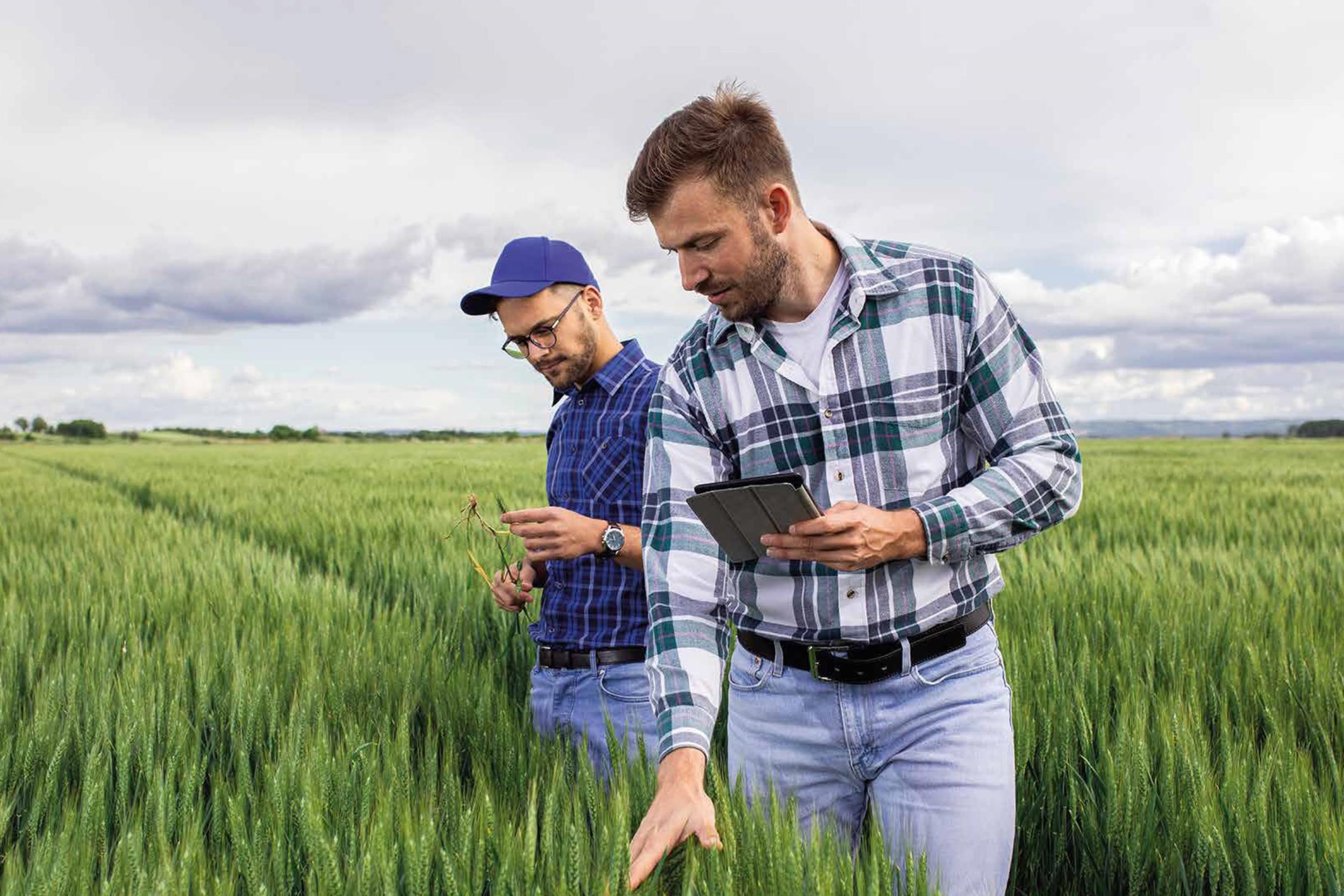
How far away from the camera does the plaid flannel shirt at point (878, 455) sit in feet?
5.41

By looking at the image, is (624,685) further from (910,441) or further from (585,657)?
(910,441)

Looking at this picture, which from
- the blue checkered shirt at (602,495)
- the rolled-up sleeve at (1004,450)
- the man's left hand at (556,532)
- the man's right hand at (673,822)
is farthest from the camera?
the blue checkered shirt at (602,495)

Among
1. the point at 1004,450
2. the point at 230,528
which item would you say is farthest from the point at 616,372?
the point at 230,528

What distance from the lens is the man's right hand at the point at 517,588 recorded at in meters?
2.47

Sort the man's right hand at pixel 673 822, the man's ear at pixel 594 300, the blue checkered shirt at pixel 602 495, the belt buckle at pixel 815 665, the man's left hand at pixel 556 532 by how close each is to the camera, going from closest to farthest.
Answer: the man's right hand at pixel 673 822, the belt buckle at pixel 815 665, the man's left hand at pixel 556 532, the blue checkered shirt at pixel 602 495, the man's ear at pixel 594 300

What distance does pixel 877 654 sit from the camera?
1672 mm

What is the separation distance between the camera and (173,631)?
3.37m

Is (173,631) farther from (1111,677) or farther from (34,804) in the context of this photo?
(1111,677)

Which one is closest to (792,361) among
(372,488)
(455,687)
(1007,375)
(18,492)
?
(1007,375)

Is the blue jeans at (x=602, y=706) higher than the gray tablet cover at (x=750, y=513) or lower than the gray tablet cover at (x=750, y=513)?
lower

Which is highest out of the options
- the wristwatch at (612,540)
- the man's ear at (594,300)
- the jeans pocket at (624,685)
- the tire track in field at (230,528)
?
the man's ear at (594,300)

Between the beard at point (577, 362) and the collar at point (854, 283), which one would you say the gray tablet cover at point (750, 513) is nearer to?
the collar at point (854, 283)

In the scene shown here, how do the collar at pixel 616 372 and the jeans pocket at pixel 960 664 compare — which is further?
the collar at pixel 616 372

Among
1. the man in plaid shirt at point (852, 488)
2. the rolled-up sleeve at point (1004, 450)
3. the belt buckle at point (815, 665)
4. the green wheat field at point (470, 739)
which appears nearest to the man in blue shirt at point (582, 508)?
the green wheat field at point (470, 739)
